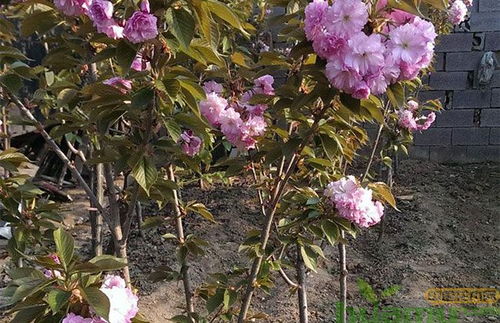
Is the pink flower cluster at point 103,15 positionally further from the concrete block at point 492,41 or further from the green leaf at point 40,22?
the concrete block at point 492,41

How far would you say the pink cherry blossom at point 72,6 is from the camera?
1146 mm

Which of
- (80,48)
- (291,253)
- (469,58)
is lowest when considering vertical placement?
(291,253)

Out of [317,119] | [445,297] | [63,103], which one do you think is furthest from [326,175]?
[445,297]

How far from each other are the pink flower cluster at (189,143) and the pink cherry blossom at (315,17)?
0.56 m

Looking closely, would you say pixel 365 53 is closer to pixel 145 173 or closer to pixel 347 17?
pixel 347 17

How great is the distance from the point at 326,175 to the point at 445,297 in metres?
1.65

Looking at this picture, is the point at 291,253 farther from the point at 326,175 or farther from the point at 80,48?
the point at 80,48

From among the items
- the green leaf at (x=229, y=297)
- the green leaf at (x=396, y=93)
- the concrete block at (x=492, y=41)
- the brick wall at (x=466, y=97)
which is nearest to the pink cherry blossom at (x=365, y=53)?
the green leaf at (x=396, y=93)

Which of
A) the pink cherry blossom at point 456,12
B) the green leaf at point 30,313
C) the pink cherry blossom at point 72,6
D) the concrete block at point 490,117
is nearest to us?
the green leaf at point 30,313

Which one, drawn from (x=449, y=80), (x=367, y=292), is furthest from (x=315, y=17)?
(x=449, y=80)

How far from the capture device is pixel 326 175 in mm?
1862

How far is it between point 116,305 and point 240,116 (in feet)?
2.46

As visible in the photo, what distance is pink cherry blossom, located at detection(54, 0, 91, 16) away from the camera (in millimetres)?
1146

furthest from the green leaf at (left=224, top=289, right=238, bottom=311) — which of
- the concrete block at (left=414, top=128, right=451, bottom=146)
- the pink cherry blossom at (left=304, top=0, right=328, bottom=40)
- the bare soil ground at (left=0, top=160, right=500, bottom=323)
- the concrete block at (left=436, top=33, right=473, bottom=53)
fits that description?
the concrete block at (left=436, top=33, right=473, bottom=53)
